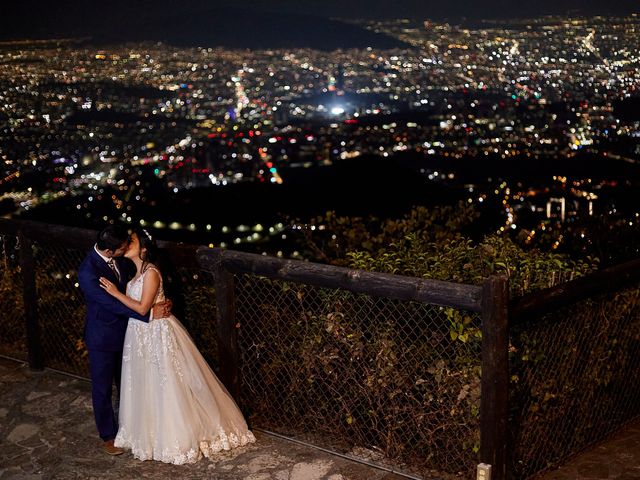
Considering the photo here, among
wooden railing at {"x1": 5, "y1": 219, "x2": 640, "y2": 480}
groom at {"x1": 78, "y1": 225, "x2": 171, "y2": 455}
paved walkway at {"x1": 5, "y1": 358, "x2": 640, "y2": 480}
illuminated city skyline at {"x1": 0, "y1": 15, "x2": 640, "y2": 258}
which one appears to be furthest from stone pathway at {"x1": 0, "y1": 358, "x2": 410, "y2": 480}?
illuminated city skyline at {"x1": 0, "y1": 15, "x2": 640, "y2": 258}

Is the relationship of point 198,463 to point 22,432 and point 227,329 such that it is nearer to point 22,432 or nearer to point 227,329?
point 227,329

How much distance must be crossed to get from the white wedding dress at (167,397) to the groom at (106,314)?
0.27 ft

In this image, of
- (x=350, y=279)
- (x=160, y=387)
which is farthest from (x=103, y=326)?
(x=350, y=279)

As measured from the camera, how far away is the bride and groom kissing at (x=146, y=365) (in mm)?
4949

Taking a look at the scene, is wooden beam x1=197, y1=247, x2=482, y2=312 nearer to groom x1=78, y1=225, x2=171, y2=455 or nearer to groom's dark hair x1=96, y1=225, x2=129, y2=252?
groom x1=78, y1=225, x2=171, y2=455

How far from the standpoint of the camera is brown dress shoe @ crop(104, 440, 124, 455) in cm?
518

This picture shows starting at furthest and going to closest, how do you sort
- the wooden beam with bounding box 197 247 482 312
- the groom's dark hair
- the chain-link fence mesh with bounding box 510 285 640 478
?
the groom's dark hair, the chain-link fence mesh with bounding box 510 285 640 478, the wooden beam with bounding box 197 247 482 312

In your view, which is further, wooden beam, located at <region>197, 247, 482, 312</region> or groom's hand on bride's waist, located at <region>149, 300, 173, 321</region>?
groom's hand on bride's waist, located at <region>149, 300, 173, 321</region>

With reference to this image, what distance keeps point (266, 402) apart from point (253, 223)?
840 inches

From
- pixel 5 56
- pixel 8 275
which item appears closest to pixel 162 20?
pixel 5 56

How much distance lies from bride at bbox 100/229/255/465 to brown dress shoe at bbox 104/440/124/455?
9 centimetres

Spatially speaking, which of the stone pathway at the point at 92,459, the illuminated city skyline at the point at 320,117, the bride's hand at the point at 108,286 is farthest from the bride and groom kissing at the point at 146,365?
the illuminated city skyline at the point at 320,117

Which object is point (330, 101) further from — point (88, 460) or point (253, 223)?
point (88, 460)

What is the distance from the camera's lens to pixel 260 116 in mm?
46906
